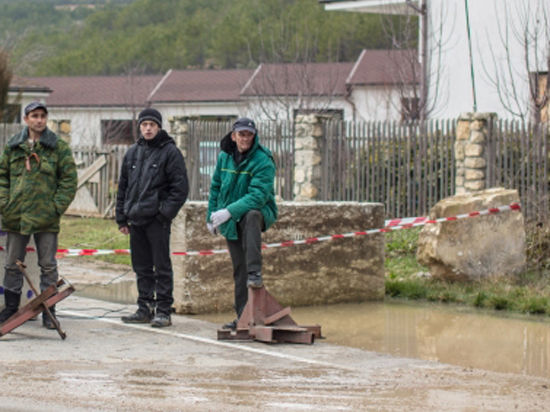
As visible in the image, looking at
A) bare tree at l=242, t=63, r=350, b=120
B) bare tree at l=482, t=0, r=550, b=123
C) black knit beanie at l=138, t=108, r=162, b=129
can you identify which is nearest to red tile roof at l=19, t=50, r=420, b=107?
bare tree at l=242, t=63, r=350, b=120

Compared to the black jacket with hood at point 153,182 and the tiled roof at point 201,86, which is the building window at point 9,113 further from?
the black jacket with hood at point 153,182

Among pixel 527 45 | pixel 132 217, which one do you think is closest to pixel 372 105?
pixel 527 45

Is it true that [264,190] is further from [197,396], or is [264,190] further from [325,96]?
[325,96]

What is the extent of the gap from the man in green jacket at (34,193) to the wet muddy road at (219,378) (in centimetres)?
53

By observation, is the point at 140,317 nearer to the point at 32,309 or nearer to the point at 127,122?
the point at 32,309

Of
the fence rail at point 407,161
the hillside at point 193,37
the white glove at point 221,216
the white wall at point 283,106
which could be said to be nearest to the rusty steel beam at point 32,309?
the white glove at point 221,216

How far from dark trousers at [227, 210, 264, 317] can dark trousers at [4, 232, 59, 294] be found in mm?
1503

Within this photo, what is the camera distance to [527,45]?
18734 mm

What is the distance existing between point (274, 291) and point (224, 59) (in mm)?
49566

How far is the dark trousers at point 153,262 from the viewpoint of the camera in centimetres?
905

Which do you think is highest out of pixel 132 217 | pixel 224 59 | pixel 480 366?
pixel 224 59

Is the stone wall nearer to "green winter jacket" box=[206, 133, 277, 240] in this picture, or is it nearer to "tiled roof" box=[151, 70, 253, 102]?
"green winter jacket" box=[206, 133, 277, 240]

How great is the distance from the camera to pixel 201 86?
4525 centimetres

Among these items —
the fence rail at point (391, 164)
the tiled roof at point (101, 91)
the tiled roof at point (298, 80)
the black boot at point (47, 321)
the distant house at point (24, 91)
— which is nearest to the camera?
the black boot at point (47, 321)
